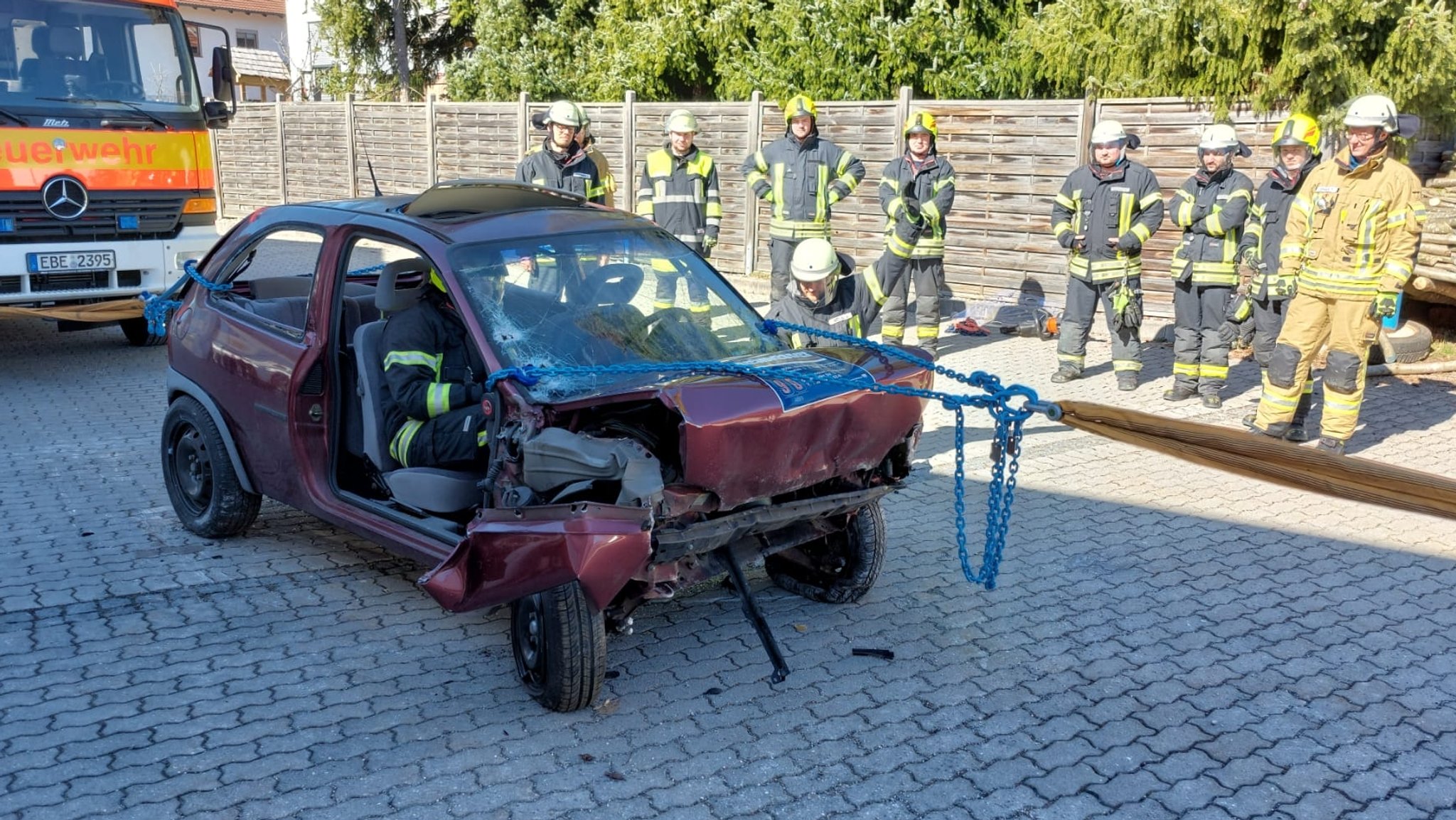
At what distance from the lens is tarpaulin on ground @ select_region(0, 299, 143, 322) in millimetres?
9266

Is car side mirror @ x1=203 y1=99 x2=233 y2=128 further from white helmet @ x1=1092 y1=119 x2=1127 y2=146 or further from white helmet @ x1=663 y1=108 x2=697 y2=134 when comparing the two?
white helmet @ x1=1092 y1=119 x2=1127 y2=146

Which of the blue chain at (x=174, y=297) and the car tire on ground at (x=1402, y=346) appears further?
the car tire on ground at (x=1402, y=346)

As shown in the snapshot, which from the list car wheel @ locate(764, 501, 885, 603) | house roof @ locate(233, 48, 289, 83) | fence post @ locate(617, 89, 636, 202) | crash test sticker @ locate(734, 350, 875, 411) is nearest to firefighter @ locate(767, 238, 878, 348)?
car wheel @ locate(764, 501, 885, 603)

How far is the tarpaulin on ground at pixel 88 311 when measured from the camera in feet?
30.4

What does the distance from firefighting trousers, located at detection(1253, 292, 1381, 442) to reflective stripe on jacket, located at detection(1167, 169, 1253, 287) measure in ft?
3.51

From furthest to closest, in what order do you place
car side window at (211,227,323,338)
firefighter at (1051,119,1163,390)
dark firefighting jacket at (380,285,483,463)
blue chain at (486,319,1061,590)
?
1. firefighter at (1051,119,1163,390)
2. car side window at (211,227,323,338)
3. dark firefighting jacket at (380,285,483,463)
4. blue chain at (486,319,1061,590)

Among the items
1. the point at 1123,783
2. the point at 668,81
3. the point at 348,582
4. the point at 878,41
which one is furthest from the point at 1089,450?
the point at 668,81

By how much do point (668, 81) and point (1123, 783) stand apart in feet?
64.9

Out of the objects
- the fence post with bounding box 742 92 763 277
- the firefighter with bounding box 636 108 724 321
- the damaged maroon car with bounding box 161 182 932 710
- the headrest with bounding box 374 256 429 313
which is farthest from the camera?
the fence post with bounding box 742 92 763 277

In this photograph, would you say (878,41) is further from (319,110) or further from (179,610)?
(179,610)

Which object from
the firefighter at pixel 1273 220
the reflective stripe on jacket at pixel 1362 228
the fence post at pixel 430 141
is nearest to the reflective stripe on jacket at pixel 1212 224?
the firefighter at pixel 1273 220

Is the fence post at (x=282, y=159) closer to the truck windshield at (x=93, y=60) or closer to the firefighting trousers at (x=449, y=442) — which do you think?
the truck windshield at (x=93, y=60)

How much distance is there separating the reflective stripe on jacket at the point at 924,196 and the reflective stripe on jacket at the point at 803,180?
1.02 feet

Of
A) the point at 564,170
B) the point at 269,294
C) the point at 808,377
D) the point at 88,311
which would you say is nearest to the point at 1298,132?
the point at 564,170
